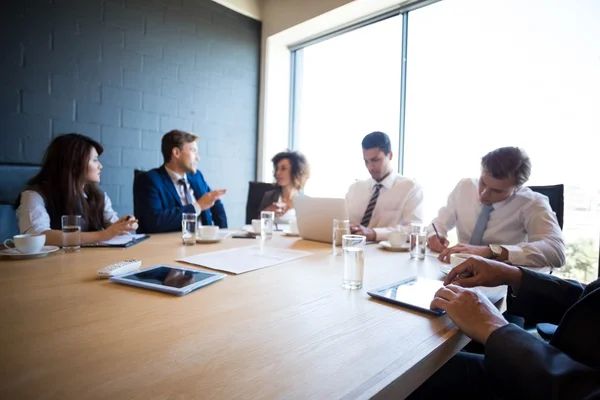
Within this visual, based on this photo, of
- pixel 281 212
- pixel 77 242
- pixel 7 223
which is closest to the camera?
pixel 77 242

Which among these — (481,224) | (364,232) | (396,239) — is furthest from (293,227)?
(481,224)

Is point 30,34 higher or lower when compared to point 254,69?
lower

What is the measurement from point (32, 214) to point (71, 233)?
0.36 m

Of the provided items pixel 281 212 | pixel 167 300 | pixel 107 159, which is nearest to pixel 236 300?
pixel 167 300

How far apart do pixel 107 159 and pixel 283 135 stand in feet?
6.31

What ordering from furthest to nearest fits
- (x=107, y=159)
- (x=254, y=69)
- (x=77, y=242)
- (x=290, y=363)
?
1. (x=254, y=69)
2. (x=107, y=159)
3. (x=77, y=242)
4. (x=290, y=363)

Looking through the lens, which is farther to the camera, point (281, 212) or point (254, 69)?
point (254, 69)

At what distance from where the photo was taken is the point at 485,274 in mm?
1011

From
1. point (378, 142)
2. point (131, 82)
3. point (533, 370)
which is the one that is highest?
point (131, 82)

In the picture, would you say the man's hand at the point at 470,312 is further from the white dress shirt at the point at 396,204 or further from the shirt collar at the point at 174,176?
the shirt collar at the point at 174,176

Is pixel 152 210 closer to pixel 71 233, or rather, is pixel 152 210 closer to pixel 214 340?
pixel 71 233

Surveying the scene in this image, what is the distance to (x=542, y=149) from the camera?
2354 millimetres

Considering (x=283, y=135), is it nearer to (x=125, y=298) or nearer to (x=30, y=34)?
(x=30, y=34)

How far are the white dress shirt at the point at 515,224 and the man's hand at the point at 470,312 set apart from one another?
708mm
